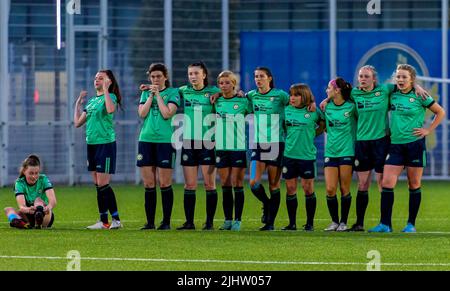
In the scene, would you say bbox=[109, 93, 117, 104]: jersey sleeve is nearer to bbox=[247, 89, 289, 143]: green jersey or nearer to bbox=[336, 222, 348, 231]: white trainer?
bbox=[247, 89, 289, 143]: green jersey

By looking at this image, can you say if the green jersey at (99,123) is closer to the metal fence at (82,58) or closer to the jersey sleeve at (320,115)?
the jersey sleeve at (320,115)

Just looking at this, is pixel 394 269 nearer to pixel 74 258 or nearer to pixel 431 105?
pixel 74 258

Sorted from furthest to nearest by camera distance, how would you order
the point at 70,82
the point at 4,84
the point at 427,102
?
1. the point at 70,82
2. the point at 4,84
3. the point at 427,102

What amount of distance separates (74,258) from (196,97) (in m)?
4.03

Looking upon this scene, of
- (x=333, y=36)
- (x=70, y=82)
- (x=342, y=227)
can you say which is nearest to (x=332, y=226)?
(x=342, y=227)

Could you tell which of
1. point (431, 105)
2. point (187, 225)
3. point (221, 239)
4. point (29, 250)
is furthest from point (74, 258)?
point (431, 105)

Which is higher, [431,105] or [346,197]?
[431,105]

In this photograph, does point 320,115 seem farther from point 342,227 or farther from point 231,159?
point 342,227

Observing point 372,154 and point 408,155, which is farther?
point 372,154

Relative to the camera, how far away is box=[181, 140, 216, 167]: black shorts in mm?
14352

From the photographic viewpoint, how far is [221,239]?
1286 cm

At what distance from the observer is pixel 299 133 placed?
47.6 ft

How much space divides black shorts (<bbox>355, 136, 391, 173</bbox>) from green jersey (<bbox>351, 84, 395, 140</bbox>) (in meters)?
0.06

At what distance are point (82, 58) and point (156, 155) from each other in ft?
35.7
